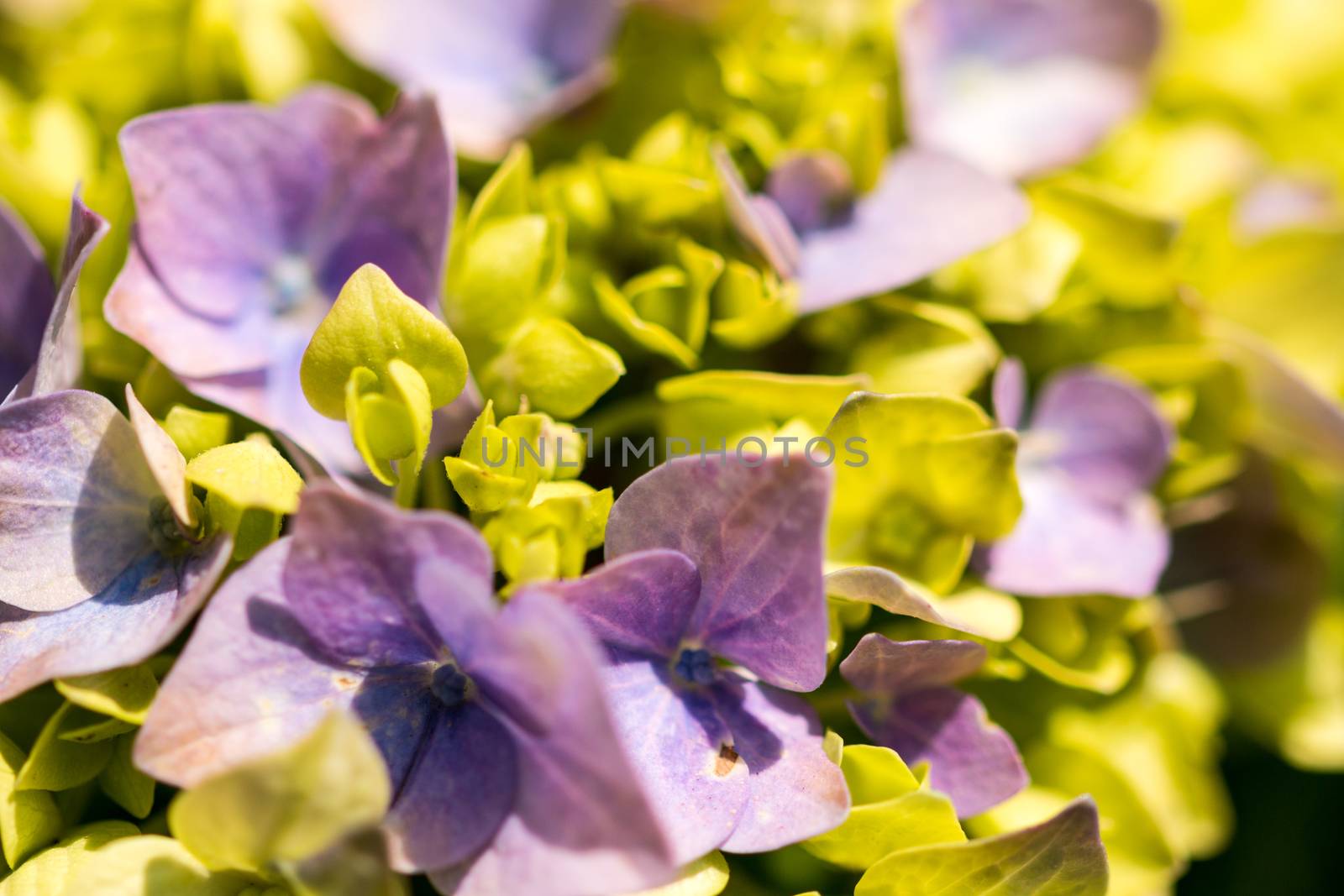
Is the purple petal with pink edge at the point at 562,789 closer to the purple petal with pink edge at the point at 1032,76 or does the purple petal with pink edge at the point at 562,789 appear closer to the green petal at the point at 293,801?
the green petal at the point at 293,801

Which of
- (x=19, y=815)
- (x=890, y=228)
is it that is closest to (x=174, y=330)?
(x=19, y=815)

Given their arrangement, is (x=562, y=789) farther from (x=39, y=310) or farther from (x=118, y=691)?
(x=39, y=310)

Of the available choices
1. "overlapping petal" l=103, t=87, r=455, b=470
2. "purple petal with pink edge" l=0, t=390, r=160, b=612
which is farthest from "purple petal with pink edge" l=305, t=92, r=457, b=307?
"purple petal with pink edge" l=0, t=390, r=160, b=612

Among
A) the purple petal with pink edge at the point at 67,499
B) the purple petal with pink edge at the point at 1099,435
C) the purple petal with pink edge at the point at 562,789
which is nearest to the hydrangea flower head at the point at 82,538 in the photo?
the purple petal with pink edge at the point at 67,499

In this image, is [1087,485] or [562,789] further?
[1087,485]

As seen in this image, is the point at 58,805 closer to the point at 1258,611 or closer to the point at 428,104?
the point at 428,104
